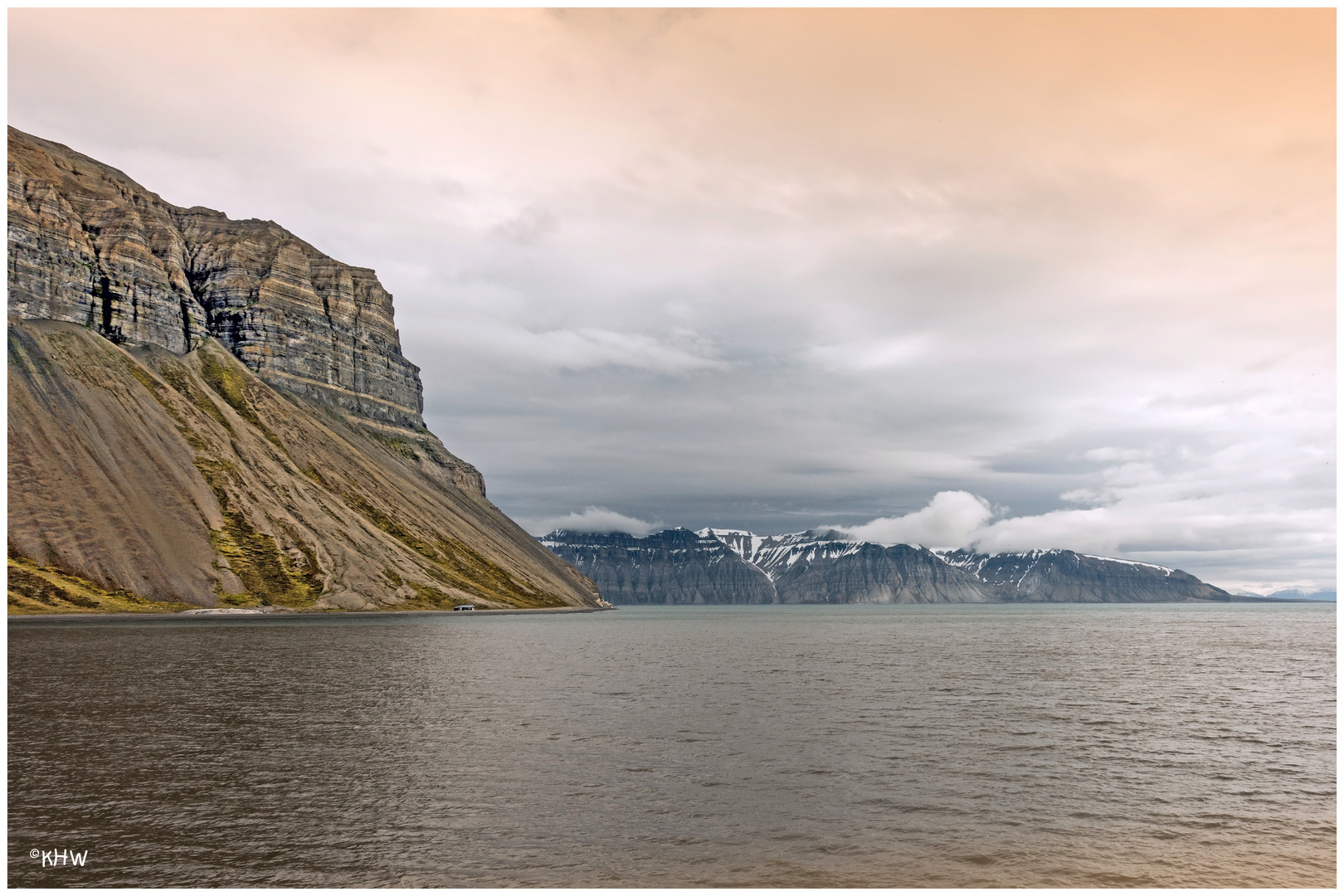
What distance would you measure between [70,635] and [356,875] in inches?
4293

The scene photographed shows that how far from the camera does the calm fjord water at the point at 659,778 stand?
23.9 metres

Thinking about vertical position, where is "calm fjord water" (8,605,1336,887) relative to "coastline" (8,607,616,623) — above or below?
above

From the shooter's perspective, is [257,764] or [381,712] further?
[381,712]

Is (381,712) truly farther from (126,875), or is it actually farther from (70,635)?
(70,635)

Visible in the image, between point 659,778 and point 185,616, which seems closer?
point 659,778

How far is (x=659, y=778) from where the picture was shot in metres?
33.7

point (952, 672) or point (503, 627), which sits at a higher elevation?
point (952, 672)

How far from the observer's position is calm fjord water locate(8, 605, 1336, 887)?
2386 cm

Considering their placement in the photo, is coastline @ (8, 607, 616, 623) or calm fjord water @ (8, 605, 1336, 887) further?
coastline @ (8, 607, 616, 623)

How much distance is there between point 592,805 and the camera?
96.9ft

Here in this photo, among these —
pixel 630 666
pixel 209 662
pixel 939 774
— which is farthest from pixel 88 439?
pixel 939 774

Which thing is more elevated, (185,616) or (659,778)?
(659,778)

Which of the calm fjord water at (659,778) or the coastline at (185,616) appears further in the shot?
the coastline at (185,616)

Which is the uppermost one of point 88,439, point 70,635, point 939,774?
point 88,439
